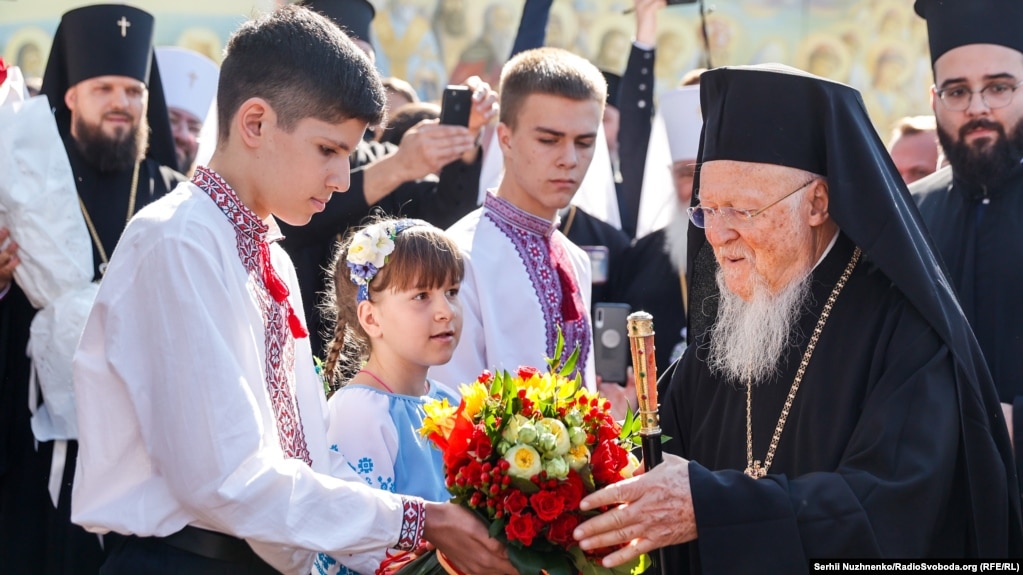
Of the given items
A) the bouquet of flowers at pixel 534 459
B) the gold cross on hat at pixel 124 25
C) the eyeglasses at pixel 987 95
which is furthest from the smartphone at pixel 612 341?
the gold cross on hat at pixel 124 25

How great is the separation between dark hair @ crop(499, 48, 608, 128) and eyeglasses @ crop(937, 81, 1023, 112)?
5.59 ft

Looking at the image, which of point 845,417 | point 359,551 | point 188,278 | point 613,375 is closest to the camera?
point 188,278

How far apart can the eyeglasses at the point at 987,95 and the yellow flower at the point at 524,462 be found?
3.53m

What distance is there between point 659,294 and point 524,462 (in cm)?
339

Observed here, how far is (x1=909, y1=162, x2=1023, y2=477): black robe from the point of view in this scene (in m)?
5.23

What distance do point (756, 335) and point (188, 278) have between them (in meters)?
1.82

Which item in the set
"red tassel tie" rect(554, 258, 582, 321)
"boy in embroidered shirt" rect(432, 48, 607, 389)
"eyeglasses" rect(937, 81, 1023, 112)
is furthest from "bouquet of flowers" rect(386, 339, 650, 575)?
"eyeglasses" rect(937, 81, 1023, 112)

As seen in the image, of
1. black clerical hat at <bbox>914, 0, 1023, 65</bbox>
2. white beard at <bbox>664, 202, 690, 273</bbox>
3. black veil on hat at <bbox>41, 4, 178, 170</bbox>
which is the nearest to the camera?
black clerical hat at <bbox>914, 0, 1023, 65</bbox>

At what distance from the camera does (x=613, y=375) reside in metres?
5.57

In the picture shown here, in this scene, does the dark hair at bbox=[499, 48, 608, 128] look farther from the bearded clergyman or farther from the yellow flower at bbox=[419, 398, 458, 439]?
the yellow flower at bbox=[419, 398, 458, 439]

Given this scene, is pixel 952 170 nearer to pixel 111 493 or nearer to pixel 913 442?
pixel 913 442

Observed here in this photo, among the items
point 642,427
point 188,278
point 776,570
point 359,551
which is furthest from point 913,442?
point 188,278

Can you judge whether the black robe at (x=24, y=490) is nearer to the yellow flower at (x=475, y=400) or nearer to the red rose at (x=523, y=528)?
the yellow flower at (x=475, y=400)

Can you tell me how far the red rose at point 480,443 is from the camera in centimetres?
332
